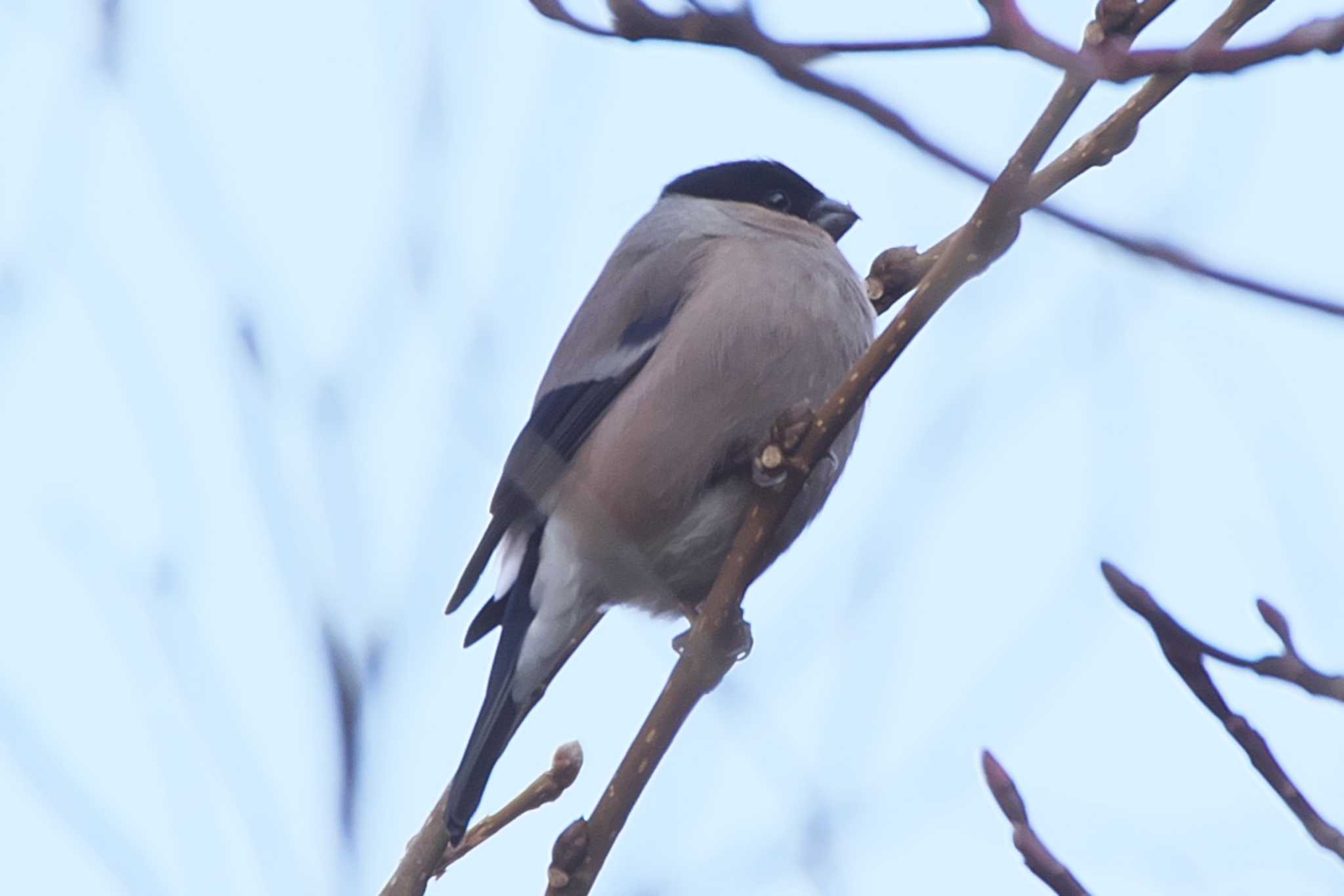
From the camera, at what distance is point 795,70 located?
1.51m

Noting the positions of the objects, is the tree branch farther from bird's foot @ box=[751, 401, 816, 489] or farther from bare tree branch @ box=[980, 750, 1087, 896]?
bare tree branch @ box=[980, 750, 1087, 896]

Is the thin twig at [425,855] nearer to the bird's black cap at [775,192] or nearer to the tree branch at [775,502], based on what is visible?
the tree branch at [775,502]

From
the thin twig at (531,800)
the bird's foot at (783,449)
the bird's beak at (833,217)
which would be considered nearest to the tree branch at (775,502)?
the bird's foot at (783,449)

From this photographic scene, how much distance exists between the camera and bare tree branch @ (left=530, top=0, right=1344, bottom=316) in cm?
149

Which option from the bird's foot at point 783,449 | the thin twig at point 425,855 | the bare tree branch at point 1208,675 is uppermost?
the bare tree branch at point 1208,675

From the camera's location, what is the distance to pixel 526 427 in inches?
187

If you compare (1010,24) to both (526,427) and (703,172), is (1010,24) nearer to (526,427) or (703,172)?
(526,427)

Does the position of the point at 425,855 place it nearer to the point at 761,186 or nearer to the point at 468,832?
the point at 468,832

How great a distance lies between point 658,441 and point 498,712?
2.96ft

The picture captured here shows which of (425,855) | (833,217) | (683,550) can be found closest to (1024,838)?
(425,855)

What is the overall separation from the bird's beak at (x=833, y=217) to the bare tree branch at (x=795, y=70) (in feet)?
12.2

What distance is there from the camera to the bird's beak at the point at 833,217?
5398mm

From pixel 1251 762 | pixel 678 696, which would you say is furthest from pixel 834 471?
pixel 1251 762

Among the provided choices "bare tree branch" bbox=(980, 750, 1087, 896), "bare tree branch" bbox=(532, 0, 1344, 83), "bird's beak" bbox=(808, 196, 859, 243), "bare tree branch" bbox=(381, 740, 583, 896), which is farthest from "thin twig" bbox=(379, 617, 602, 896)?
"bird's beak" bbox=(808, 196, 859, 243)
